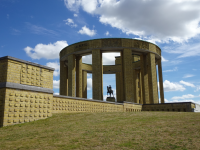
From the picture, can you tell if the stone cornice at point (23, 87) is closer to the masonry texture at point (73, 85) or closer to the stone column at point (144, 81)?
the masonry texture at point (73, 85)

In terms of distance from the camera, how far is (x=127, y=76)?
31000 mm

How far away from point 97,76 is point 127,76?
4.85 meters

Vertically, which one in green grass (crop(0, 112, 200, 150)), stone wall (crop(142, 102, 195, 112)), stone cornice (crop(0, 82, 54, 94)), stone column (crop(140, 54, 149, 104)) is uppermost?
stone column (crop(140, 54, 149, 104))

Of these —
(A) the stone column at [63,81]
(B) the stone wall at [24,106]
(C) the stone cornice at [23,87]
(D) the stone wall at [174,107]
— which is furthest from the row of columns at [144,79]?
(B) the stone wall at [24,106]

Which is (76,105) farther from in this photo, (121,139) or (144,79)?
(144,79)

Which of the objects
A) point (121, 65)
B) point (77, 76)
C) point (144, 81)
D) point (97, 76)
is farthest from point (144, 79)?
point (77, 76)

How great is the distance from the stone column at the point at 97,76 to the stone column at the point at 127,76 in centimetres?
392

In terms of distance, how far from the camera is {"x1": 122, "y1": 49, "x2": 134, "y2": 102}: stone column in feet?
100

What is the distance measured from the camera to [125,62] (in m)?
31.4

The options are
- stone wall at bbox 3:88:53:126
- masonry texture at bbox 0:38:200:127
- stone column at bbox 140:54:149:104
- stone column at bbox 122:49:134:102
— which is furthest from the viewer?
stone column at bbox 140:54:149:104

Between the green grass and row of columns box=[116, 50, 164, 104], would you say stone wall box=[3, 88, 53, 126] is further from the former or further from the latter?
row of columns box=[116, 50, 164, 104]

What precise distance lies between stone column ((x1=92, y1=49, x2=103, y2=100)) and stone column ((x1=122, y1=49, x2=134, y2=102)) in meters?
3.92

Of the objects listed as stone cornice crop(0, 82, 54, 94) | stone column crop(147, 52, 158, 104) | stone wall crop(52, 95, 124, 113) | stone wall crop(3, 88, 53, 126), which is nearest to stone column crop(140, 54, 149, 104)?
stone column crop(147, 52, 158, 104)

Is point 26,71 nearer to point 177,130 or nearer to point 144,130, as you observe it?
point 144,130
